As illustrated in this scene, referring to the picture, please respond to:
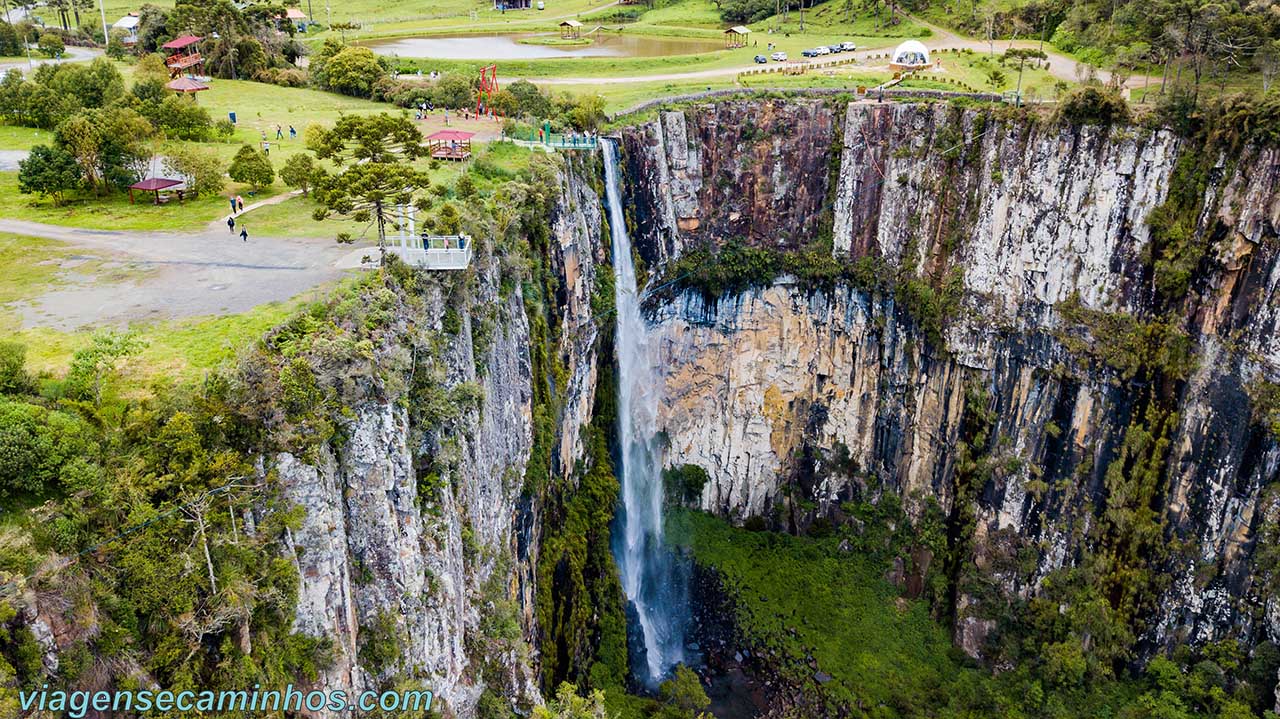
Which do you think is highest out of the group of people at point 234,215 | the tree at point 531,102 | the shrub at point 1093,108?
the tree at point 531,102

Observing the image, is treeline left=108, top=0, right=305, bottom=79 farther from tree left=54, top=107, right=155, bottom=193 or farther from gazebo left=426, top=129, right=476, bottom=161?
gazebo left=426, top=129, right=476, bottom=161

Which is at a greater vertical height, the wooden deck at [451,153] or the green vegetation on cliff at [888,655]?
the wooden deck at [451,153]

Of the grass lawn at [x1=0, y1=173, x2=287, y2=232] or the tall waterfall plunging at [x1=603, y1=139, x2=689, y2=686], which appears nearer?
the grass lawn at [x1=0, y1=173, x2=287, y2=232]

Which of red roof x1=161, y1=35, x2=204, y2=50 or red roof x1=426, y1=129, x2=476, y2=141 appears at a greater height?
red roof x1=161, y1=35, x2=204, y2=50

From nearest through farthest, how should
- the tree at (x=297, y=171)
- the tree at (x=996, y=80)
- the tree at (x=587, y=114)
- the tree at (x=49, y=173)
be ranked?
the tree at (x=49, y=173), the tree at (x=297, y=171), the tree at (x=587, y=114), the tree at (x=996, y=80)

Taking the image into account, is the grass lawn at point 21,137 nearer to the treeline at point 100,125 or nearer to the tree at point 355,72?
the treeline at point 100,125

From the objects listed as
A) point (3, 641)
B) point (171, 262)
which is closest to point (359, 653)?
point (3, 641)

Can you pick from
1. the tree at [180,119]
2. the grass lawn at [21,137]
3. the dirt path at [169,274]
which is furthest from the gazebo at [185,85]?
the dirt path at [169,274]

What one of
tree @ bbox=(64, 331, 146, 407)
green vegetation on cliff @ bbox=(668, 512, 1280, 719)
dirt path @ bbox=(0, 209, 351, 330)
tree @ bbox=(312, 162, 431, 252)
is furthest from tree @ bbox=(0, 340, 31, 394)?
green vegetation on cliff @ bbox=(668, 512, 1280, 719)
